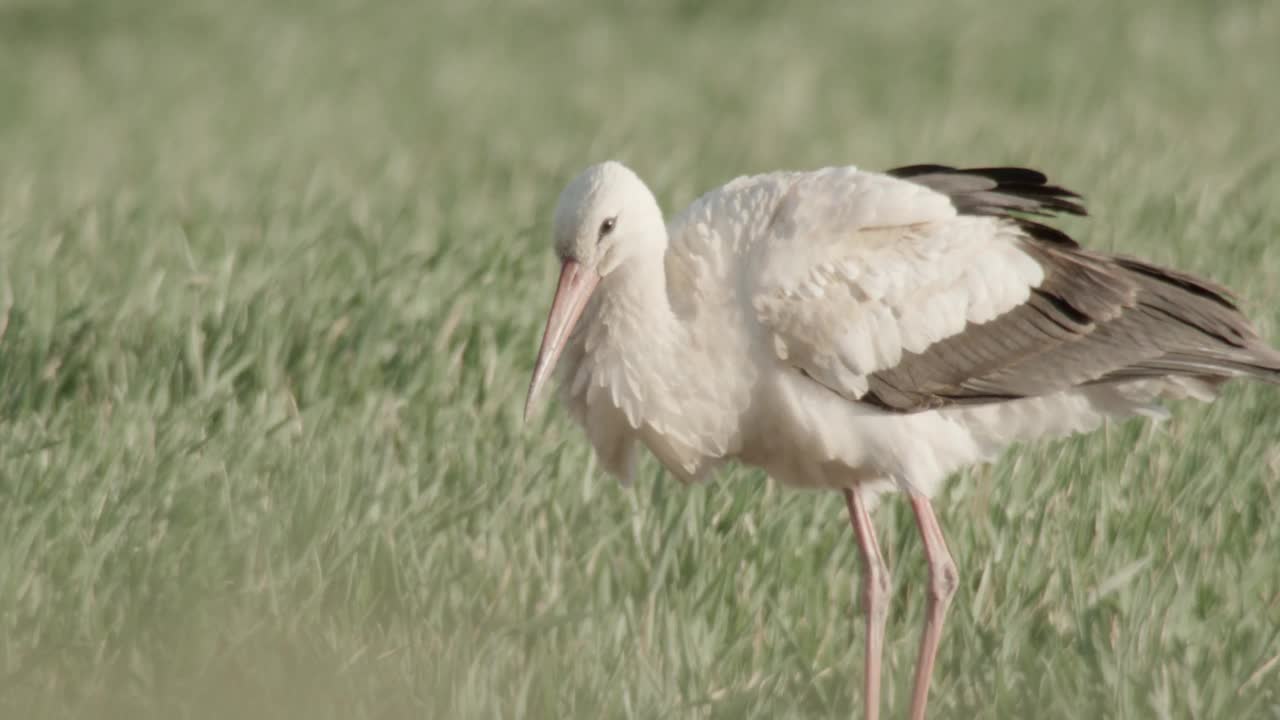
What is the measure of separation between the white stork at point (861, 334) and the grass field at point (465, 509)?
223 millimetres

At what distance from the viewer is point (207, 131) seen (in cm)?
1194

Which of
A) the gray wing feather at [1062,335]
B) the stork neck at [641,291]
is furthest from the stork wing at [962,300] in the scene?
the stork neck at [641,291]

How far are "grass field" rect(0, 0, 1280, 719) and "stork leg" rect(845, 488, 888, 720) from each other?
0.09 meters


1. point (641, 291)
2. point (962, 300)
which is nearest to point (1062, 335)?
point (962, 300)

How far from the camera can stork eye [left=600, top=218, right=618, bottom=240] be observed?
428 centimetres

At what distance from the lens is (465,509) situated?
14.7 ft

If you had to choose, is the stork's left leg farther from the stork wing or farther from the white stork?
the stork wing

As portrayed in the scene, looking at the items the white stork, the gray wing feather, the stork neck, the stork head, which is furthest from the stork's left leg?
the stork head

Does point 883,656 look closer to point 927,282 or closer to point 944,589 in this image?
point 944,589

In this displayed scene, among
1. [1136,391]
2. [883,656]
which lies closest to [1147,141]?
[1136,391]

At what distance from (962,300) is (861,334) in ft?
1.15

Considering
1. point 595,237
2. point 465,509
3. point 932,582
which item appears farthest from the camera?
point 465,509

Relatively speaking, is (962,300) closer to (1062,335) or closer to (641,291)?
(1062,335)

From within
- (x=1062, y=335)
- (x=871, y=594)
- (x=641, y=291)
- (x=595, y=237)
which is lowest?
(x=871, y=594)
